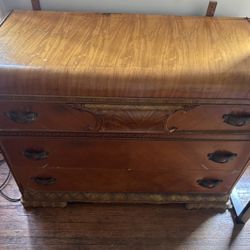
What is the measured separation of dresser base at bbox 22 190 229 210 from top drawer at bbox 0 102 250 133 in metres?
0.49

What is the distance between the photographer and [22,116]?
0.82 metres

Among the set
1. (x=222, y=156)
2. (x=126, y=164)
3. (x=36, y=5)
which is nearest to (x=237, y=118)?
(x=222, y=156)

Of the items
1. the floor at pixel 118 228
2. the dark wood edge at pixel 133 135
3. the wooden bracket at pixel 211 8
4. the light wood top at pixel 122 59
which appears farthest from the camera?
the floor at pixel 118 228

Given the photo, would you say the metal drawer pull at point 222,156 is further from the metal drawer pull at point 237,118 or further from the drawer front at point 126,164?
the metal drawer pull at point 237,118

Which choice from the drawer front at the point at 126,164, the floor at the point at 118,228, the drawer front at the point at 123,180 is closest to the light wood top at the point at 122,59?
the drawer front at the point at 126,164

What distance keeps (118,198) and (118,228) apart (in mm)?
150

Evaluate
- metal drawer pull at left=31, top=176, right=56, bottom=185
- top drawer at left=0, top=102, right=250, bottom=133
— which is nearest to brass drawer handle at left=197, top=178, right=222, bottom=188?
top drawer at left=0, top=102, right=250, bottom=133

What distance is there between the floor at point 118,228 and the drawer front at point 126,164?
165 mm

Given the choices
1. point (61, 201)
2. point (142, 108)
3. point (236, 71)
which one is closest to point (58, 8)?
point (142, 108)

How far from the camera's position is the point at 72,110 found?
805 mm

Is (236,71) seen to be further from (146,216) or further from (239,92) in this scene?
(146,216)

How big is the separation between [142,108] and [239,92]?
0.97 ft

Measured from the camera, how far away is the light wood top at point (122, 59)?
0.73 metres

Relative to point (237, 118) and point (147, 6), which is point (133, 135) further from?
point (147, 6)
